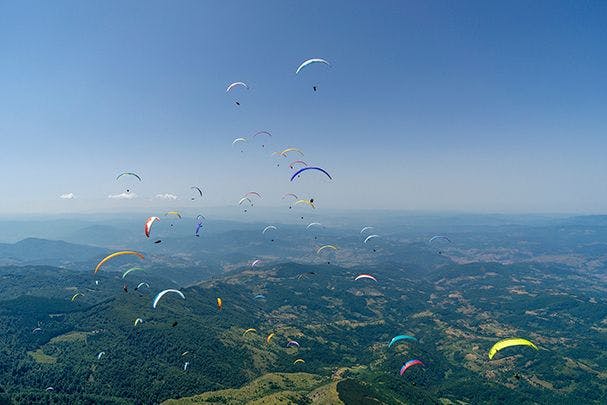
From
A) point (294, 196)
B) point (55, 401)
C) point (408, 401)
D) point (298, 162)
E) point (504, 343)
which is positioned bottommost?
point (408, 401)

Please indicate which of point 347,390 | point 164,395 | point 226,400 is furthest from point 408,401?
point 164,395

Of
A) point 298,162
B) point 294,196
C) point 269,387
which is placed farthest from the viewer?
point 269,387

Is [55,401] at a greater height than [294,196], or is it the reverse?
[294,196]

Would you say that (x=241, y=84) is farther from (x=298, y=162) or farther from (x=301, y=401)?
(x=301, y=401)

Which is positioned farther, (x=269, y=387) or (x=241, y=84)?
(x=269, y=387)

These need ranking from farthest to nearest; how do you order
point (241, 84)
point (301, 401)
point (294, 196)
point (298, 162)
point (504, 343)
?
point (301, 401) < point (294, 196) < point (298, 162) < point (241, 84) < point (504, 343)

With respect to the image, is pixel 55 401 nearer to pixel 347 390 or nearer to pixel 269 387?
pixel 269 387

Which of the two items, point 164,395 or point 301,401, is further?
point 164,395

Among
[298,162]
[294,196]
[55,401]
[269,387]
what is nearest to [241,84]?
[298,162]

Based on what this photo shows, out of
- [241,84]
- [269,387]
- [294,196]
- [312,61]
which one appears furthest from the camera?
[269,387]
